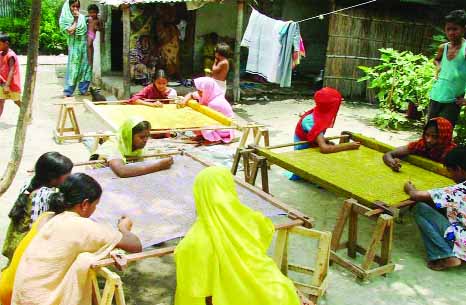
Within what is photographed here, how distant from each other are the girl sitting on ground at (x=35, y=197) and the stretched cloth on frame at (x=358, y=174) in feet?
6.59

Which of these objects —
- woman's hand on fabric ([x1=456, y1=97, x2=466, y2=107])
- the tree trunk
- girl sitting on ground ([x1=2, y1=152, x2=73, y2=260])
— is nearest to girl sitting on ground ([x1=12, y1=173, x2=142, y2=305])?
girl sitting on ground ([x1=2, y1=152, x2=73, y2=260])

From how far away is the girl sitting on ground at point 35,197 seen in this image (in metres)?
2.97

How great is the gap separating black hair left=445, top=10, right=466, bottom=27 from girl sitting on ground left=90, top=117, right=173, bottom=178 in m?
3.27

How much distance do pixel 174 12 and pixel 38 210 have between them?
890cm

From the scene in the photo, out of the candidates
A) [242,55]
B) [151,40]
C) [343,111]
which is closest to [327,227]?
[343,111]

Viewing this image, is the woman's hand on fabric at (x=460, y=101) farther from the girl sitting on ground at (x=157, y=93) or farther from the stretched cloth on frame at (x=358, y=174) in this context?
the girl sitting on ground at (x=157, y=93)

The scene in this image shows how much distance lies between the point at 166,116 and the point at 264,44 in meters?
3.50

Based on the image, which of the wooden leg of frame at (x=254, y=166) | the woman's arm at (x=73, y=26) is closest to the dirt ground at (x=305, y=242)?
the wooden leg of frame at (x=254, y=166)

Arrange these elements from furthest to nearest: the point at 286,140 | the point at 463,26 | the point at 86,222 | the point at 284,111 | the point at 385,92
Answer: the point at 284,111, the point at 385,92, the point at 286,140, the point at 463,26, the point at 86,222

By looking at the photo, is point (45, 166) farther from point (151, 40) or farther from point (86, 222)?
point (151, 40)

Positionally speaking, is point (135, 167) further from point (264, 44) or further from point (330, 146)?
point (264, 44)

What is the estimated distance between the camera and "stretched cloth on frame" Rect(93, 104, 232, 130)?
580 centimetres

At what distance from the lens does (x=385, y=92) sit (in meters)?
8.83

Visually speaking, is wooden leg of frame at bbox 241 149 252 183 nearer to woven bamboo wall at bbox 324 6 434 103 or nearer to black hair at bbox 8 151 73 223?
black hair at bbox 8 151 73 223
